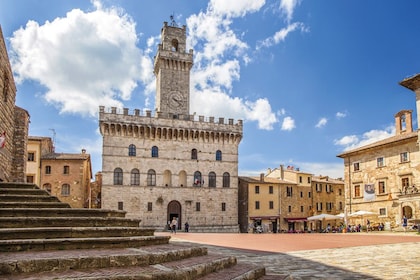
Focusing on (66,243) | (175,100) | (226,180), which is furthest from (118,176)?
(66,243)

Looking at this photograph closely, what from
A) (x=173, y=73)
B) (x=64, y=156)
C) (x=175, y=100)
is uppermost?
(x=173, y=73)

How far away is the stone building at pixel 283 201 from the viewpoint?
48062 millimetres

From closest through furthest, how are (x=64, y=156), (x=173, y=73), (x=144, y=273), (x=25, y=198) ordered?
(x=144, y=273) < (x=25, y=198) < (x=64, y=156) < (x=173, y=73)

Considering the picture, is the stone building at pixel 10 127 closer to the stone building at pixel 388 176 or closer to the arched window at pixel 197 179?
the arched window at pixel 197 179

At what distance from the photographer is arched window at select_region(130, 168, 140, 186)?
42.2m

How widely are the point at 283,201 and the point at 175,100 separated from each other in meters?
18.8

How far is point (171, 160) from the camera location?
4400 centimetres

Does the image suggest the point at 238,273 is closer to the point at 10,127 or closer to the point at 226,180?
the point at 10,127

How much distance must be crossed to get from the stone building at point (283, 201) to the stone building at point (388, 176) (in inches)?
334

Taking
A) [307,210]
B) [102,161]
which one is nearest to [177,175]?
[102,161]

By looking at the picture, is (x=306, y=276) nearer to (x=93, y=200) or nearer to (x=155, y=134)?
(x=155, y=134)

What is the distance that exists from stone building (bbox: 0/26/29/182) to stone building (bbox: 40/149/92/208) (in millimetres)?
26098

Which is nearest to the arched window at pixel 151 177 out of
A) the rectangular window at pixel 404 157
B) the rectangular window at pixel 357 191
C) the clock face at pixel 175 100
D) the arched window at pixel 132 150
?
the arched window at pixel 132 150

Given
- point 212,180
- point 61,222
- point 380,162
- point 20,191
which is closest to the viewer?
point 61,222
